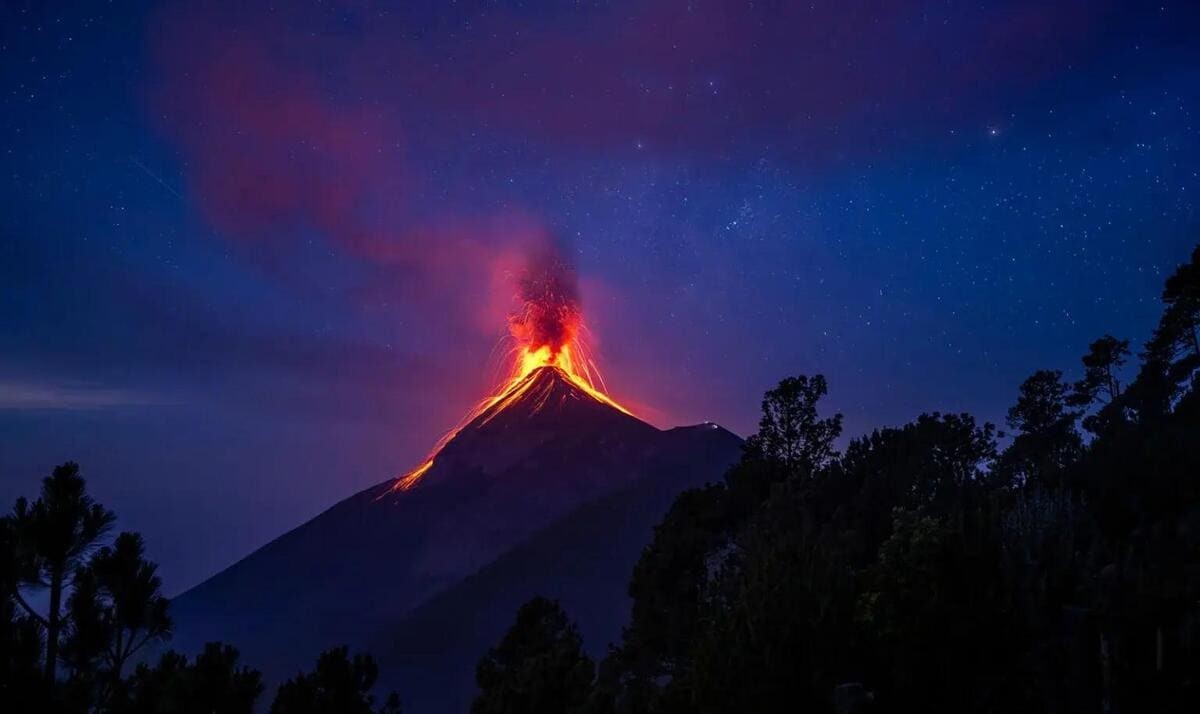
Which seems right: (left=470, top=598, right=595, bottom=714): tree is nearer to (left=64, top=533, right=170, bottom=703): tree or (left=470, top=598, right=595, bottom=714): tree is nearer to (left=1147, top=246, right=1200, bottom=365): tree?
(left=64, top=533, right=170, bottom=703): tree

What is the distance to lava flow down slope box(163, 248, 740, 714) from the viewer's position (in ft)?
454

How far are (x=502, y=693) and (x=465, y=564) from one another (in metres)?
148

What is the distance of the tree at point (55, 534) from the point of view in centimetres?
1328

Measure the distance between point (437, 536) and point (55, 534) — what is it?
16701cm

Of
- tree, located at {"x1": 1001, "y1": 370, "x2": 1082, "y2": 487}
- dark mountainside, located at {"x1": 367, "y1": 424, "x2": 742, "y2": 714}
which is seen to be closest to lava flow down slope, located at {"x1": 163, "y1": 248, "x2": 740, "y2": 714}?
dark mountainside, located at {"x1": 367, "y1": 424, "x2": 742, "y2": 714}

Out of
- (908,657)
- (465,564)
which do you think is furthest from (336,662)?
(465,564)

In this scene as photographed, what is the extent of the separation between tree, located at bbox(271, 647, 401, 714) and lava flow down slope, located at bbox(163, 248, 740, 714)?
100.0 m

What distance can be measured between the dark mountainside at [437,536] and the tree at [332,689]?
117 m

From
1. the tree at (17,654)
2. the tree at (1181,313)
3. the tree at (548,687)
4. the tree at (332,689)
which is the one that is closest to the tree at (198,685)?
the tree at (332,689)

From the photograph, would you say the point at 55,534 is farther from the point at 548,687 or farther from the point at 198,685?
the point at 548,687

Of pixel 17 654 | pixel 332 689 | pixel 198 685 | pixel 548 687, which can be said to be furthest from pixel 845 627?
pixel 332 689

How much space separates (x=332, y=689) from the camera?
78.5 ft

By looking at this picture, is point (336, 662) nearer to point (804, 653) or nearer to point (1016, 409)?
point (804, 653)

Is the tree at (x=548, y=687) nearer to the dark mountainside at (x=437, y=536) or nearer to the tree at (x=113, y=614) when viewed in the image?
the tree at (x=113, y=614)
